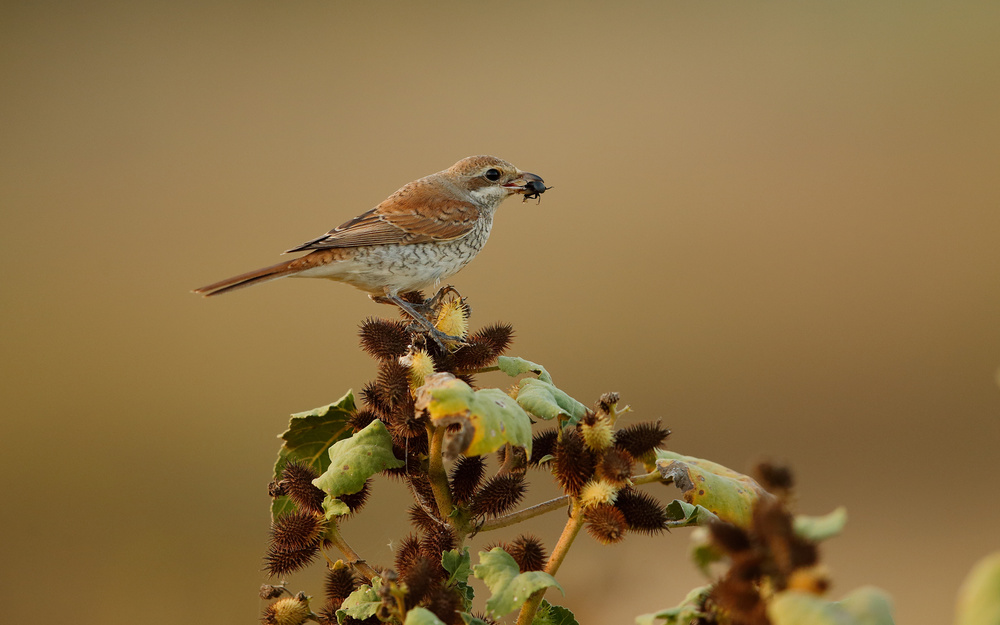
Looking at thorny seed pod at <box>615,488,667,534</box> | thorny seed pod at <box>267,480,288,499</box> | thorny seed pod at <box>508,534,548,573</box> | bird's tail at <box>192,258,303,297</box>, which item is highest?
bird's tail at <box>192,258,303,297</box>

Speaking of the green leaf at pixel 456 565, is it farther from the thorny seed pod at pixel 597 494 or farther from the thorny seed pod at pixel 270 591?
the thorny seed pod at pixel 270 591

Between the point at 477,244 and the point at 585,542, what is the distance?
106 inches

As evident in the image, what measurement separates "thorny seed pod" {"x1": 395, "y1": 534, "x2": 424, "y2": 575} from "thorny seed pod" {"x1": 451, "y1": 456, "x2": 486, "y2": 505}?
0.12 m

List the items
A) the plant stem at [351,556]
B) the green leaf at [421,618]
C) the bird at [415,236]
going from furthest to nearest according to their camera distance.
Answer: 1. the bird at [415,236]
2. the plant stem at [351,556]
3. the green leaf at [421,618]

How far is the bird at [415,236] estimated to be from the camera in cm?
358

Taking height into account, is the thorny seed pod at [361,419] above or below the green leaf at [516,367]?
below

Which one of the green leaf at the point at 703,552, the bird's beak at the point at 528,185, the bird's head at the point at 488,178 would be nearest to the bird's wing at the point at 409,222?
the bird's head at the point at 488,178

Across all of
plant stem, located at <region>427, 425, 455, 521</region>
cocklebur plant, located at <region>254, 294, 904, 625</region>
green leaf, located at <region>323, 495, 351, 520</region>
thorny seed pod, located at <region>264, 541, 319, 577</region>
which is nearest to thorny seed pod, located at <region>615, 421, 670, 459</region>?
cocklebur plant, located at <region>254, 294, 904, 625</region>

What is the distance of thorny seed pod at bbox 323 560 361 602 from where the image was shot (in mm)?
1658

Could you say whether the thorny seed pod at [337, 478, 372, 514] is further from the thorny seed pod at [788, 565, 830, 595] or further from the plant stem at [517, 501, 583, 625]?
the thorny seed pod at [788, 565, 830, 595]

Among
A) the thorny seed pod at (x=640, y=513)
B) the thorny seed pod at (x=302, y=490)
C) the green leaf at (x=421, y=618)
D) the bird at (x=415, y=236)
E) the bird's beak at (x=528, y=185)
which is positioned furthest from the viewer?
the bird's beak at (x=528, y=185)

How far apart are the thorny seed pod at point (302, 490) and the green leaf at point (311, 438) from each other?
18 centimetres

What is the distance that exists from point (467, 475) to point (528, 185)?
245cm

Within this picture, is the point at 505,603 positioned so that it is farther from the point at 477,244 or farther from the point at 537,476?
the point at 537,476
